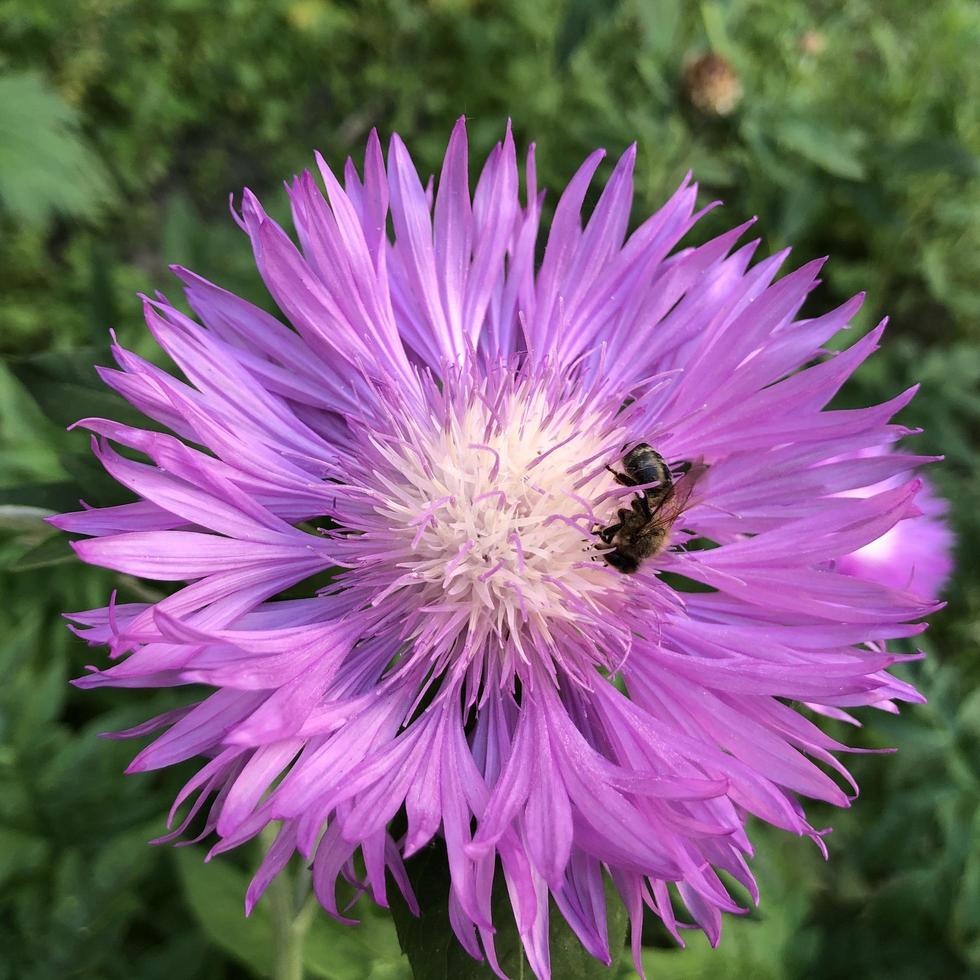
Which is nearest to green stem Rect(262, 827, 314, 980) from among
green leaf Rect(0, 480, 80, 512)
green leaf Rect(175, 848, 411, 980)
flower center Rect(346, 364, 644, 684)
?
green leaf Rect(175, 848, 411, 980)

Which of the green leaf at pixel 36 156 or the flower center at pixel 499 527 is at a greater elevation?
the green leaf at pixel 36 156

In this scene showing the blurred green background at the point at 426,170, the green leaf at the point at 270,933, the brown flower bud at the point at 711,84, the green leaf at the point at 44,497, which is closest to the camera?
the green leaf at the point at 44,497

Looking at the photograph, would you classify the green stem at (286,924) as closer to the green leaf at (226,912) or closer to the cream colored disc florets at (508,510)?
the green leaf at (226,912)

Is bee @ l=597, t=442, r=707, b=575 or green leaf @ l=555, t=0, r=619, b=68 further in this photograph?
green leaf @ l=555, t=0, r=619, b=68

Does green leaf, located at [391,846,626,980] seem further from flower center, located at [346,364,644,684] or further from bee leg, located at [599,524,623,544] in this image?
bee leg, located at [599,524,623,544]

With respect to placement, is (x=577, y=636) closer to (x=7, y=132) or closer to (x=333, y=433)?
(x=333, y=433)

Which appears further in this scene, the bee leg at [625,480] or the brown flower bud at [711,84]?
the brown flower bud at [711,84]

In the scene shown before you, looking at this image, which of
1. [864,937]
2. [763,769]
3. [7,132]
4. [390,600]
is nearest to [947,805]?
[864,937]

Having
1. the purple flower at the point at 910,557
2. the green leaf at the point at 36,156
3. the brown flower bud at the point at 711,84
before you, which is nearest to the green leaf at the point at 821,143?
the brown flower bud at the point at 711,84
